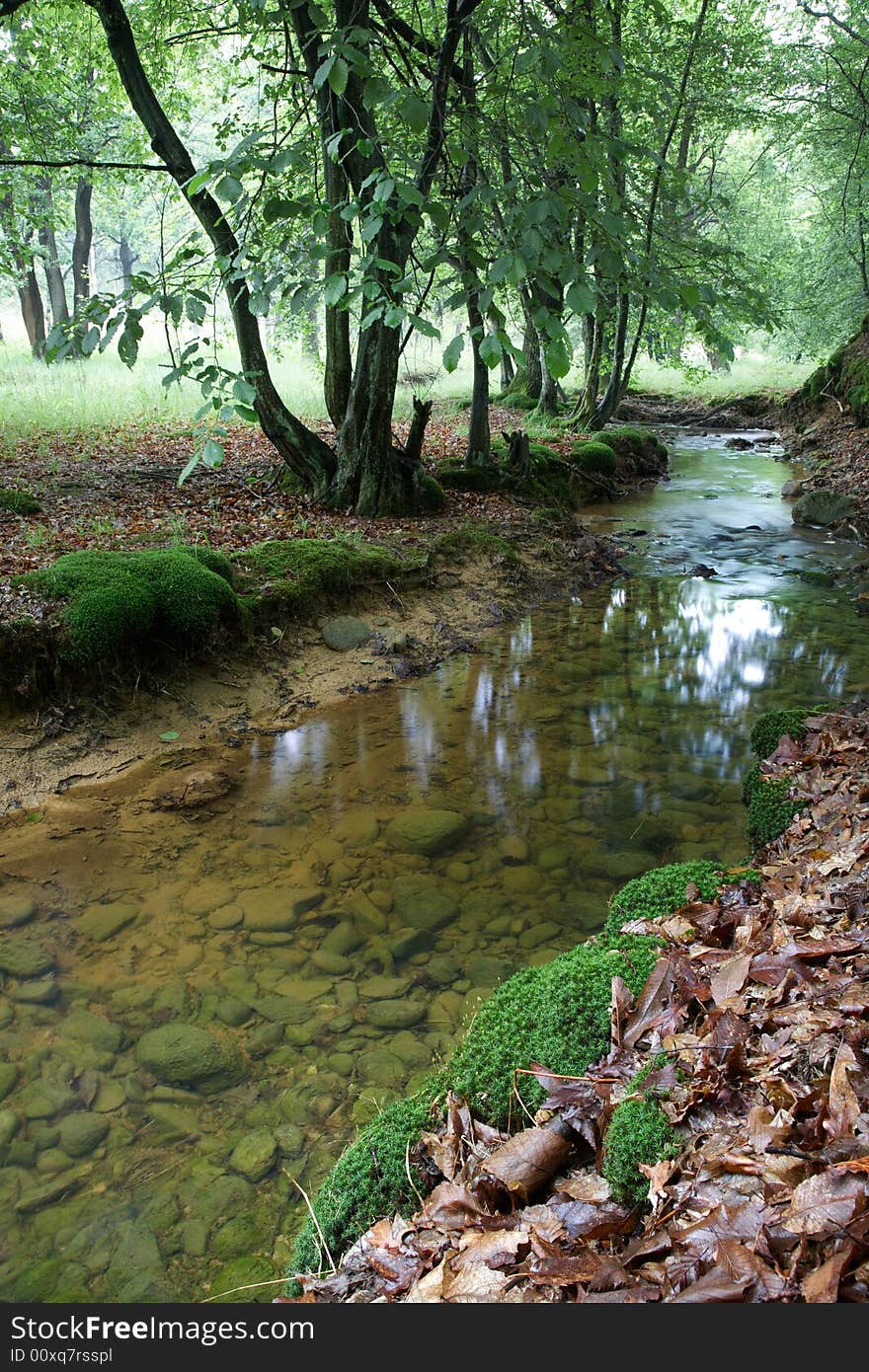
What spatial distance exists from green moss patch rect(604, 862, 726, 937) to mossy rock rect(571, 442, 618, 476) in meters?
12.3

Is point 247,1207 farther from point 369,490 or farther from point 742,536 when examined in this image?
point 742,536

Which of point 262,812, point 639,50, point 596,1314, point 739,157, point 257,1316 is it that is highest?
point 739,157

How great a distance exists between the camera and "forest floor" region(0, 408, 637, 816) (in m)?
5.88

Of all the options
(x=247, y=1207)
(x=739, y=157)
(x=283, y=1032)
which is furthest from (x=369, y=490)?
(x=739, y=157)

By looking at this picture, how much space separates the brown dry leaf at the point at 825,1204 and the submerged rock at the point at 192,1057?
2.43 metres

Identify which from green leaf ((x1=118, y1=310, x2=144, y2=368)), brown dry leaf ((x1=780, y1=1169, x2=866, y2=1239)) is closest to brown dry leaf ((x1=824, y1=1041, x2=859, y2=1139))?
brown dry leaf ((x1=780, y1=1169, x2=866, y2=1239))

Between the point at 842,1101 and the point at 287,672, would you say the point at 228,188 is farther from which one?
the point at 287,672

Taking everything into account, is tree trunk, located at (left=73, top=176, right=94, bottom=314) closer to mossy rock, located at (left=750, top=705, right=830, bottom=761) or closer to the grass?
the grass

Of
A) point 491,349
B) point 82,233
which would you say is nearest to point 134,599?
point 491,349

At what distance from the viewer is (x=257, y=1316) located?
163 centimetres

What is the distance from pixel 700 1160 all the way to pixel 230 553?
22.7 feet

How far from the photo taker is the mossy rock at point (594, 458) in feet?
49.6

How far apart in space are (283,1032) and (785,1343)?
102 inches

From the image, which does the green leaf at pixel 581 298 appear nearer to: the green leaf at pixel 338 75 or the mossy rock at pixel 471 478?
the green leaf at pixel 338 75
